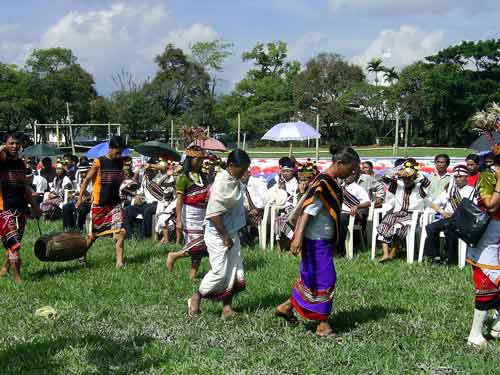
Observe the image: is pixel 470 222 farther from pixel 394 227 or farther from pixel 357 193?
pixel 357 193

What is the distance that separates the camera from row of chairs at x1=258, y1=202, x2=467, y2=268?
27.7 ft

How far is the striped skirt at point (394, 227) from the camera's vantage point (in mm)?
8602

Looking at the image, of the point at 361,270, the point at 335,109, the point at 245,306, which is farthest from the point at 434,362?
the point at 335,109

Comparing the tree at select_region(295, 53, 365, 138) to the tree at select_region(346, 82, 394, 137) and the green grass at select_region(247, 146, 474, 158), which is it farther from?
the green grass at select_region(247, 146, 474, 158)

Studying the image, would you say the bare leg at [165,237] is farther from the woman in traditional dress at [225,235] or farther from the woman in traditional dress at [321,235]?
the woman in traditional dress at [321,235]

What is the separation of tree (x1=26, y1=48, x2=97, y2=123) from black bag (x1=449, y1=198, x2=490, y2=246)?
182ft

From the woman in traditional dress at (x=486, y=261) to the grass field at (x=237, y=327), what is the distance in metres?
0.28

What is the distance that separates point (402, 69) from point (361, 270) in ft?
179

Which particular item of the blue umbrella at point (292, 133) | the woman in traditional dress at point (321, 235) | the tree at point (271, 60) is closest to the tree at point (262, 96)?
the tree at point (271, 60)

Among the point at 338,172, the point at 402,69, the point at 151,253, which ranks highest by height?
the point at 402,69

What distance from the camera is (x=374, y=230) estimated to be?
8961mm

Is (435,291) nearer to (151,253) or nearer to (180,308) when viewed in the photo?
(180,308)

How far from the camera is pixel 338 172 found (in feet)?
16.7

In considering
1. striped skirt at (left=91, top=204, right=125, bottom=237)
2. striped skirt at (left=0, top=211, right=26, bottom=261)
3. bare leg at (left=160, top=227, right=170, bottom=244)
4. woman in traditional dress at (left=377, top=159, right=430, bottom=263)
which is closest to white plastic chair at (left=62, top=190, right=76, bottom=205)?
bare leg at (left=160, top=227, right=170, bottom=244)
